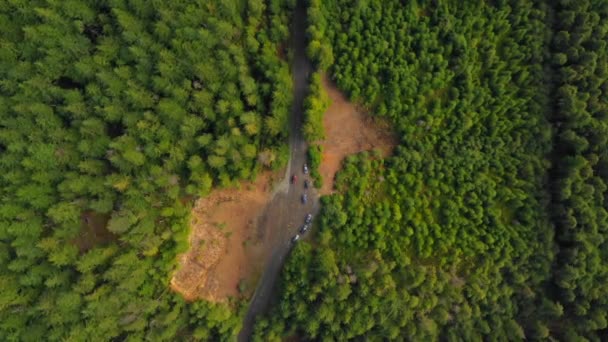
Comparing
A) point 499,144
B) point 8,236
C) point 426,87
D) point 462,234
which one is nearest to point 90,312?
point 8,236

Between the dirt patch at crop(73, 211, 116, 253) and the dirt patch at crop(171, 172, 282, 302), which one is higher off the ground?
the dirt patch at crop(73, 211, 116, 253)

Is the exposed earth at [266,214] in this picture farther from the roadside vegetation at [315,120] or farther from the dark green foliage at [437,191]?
the dark green foliage at [437,191]

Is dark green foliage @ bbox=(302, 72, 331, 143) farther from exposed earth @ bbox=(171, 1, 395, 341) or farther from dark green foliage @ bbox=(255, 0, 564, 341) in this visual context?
dark green foliage @ bbox=(255, 0, 564, 341)

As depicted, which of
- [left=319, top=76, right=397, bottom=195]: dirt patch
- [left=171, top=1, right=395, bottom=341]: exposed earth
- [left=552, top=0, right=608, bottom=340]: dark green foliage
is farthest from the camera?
[left=319, top=76, right=397, bottom=195]: dirt patch

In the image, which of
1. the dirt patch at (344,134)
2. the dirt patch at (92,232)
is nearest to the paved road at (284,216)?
the dirt patch at (344,134)

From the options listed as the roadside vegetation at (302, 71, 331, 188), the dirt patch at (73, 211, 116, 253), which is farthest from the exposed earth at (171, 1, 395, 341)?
the dirt patch at (73, 211, 116, 253)

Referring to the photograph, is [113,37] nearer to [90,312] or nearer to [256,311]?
[90,312]
